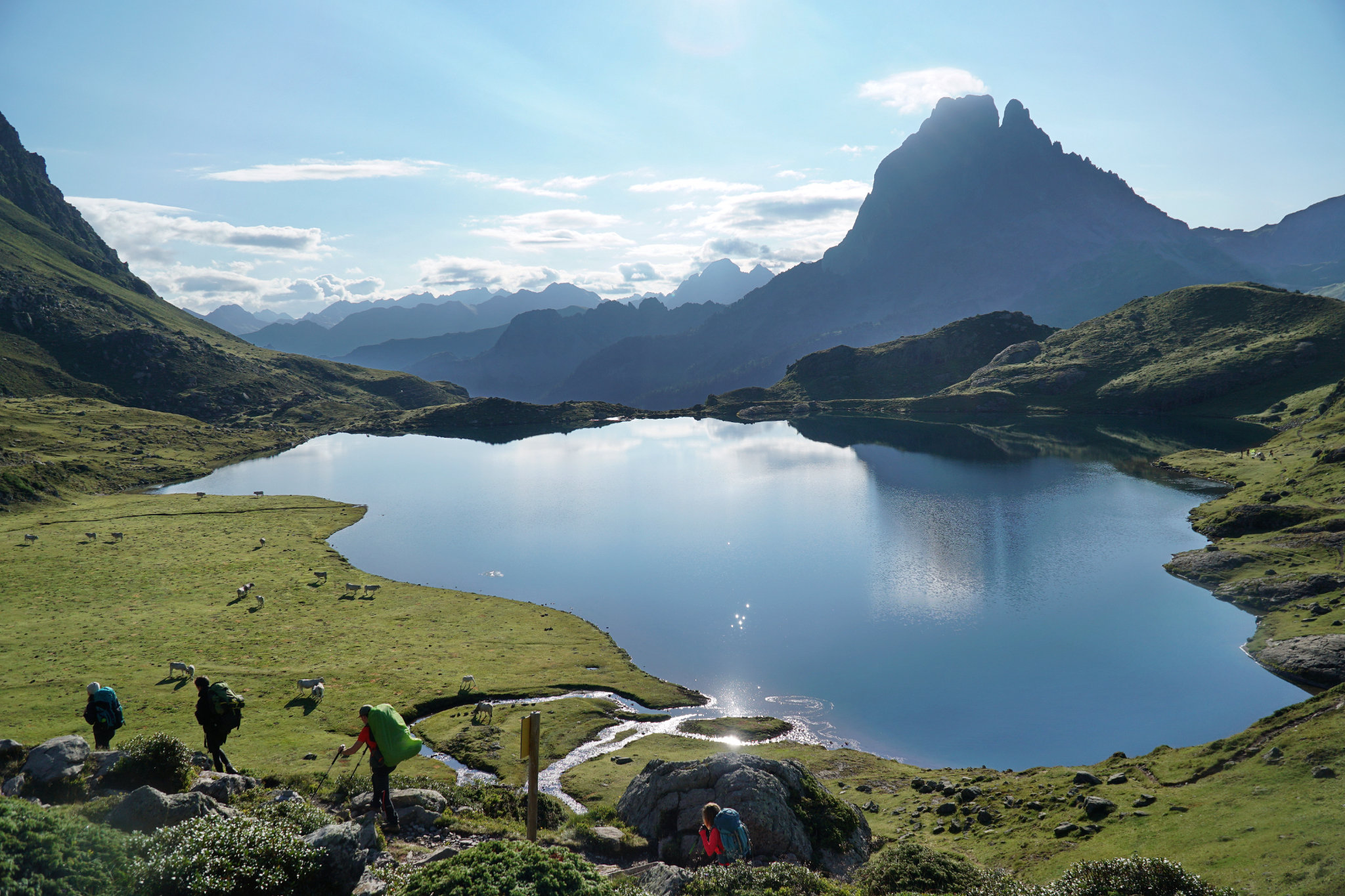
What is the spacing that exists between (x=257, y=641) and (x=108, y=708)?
34723 mm

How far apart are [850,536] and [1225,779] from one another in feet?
233

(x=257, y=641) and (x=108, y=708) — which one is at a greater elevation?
(x=108, y=708)

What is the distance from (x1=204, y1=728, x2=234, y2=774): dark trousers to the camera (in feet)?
85.8

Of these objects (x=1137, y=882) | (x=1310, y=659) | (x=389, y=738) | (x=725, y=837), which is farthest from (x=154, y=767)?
(x=1310, y=659)

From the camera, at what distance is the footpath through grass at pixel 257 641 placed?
41469 mm

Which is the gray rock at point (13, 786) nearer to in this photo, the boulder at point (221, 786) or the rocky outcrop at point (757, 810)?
the boulder at point (221, 786)

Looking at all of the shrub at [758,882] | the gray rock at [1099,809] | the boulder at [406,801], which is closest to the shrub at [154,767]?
the boulder at [406,801]

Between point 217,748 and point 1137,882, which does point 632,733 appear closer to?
point 217,748

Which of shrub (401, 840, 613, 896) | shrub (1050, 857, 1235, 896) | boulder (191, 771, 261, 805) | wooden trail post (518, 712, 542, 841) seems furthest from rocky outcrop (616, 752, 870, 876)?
boulder (191, 771, 261, 805)

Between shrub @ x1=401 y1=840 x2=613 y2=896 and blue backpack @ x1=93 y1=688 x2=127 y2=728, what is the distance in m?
19.2

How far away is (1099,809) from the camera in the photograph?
2972 centimetres

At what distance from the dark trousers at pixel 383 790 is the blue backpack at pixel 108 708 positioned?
40.4 ft

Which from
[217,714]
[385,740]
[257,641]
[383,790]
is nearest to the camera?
[385,740]

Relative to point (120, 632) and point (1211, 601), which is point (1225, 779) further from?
point (120, 632)
